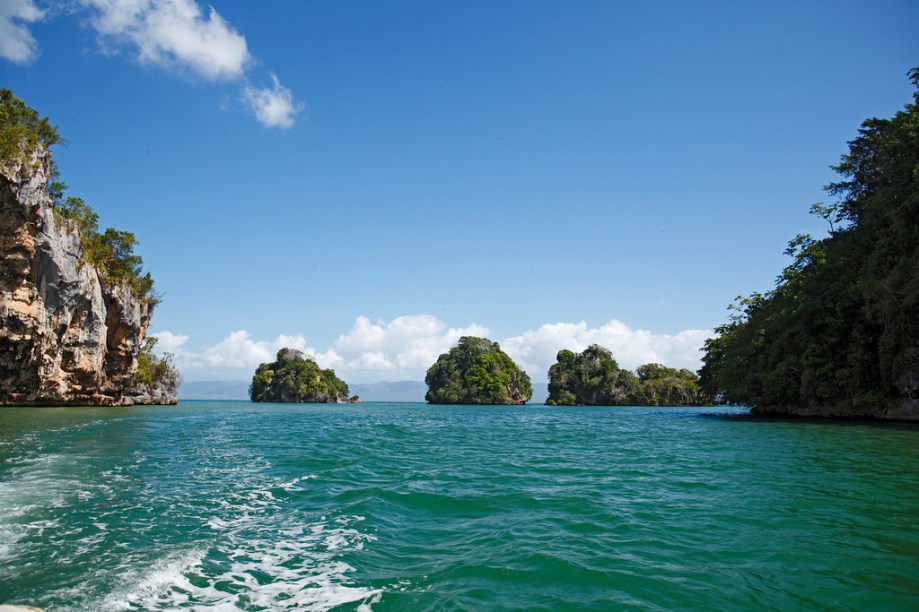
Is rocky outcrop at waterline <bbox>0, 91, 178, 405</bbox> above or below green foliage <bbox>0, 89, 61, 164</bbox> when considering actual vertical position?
below

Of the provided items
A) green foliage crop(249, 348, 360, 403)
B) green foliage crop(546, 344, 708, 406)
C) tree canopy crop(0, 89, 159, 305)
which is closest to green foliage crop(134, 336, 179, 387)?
tree canopy crop(0, 89, 159, 305)

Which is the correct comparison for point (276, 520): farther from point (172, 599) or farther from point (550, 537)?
point (550, 537)

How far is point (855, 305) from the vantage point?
3112 centimetres

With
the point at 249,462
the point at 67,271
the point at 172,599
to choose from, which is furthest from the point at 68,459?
the point at 67,271

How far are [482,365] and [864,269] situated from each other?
9896 cm

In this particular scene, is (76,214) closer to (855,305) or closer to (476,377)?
(855,305)

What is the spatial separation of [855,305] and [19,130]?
52.5 meters

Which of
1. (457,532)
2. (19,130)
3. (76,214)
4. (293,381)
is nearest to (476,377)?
(293,381)

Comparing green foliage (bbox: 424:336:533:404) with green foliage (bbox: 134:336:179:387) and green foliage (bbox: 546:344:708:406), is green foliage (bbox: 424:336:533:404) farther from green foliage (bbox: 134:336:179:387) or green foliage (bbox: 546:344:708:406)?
green foliage (bbox: 134:336:179:387)

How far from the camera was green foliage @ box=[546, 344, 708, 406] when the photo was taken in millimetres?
123500

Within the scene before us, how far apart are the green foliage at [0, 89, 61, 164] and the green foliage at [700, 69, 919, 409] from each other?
163 ft

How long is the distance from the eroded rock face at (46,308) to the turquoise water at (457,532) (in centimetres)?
2234

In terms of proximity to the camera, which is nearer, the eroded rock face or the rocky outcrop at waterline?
the rocky outcrop at waterline

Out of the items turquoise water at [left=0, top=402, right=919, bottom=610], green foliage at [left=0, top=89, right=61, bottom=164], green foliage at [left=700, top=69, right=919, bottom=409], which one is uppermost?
green foliage at [left=0, top=89, right=61, bottom=164]
